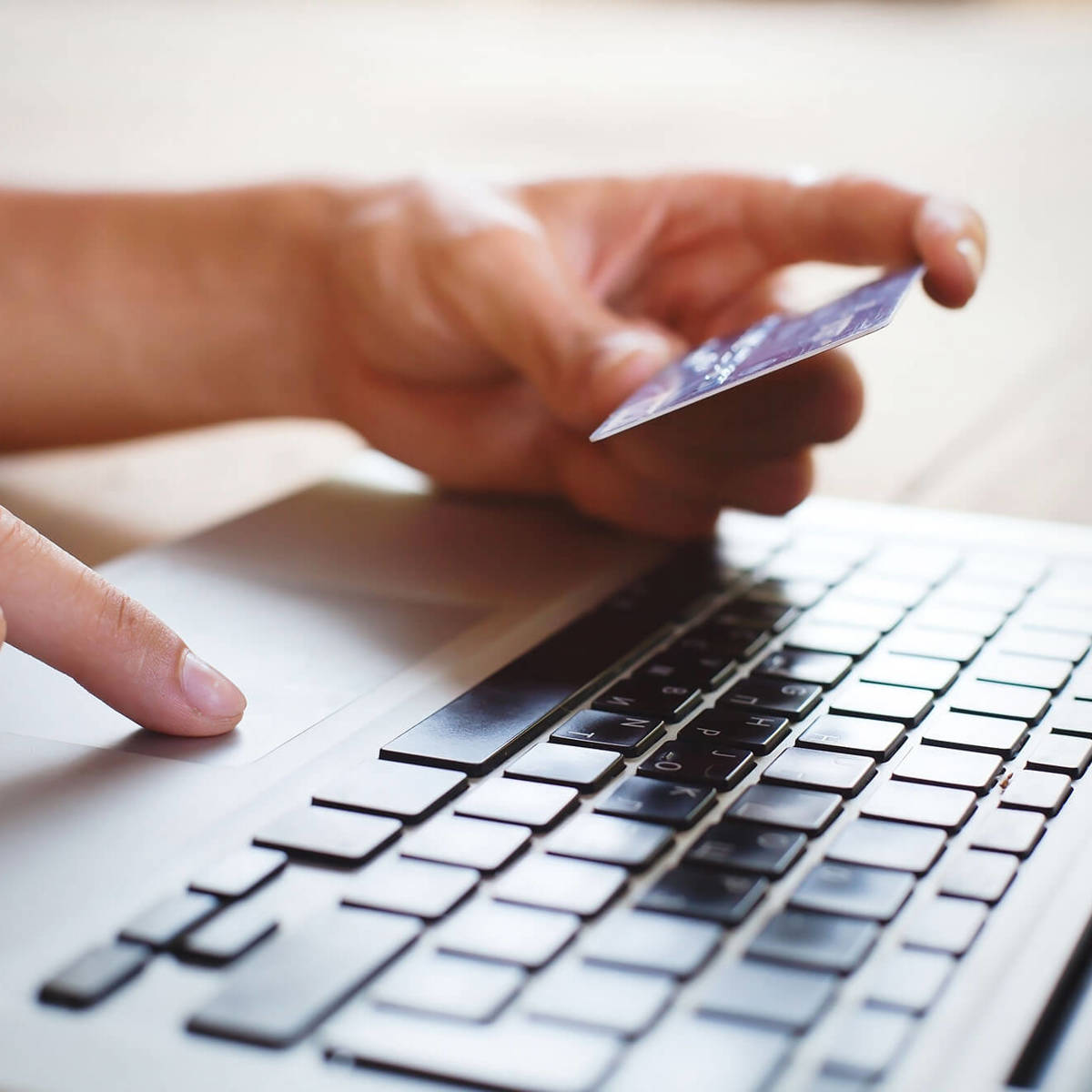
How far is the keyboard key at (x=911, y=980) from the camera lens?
29cm

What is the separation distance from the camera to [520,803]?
0.38 m

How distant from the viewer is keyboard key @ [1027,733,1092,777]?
0.40m

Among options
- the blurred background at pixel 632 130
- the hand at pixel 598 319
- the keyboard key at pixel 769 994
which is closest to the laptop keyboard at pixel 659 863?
the keyboard key at pixel 769 994

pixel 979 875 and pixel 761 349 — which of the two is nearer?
pixel 979 875

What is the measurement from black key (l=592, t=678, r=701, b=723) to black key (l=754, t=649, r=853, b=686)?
0.03 m

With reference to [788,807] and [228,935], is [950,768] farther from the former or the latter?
[228,935]

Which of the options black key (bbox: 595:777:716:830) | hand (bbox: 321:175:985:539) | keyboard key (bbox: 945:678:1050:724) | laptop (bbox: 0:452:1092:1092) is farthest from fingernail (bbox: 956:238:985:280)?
black key (bbox: 595:777:716:830)

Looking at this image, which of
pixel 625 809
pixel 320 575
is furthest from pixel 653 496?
pixel 625 809

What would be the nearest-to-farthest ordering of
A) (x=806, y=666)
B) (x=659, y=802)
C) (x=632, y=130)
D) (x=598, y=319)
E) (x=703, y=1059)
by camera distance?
1. (x=703, y=1059)
2. (x=659, y=802)
3. (x=806, y=666)
4. (x=598, y=319)
5. (x=632, y=130)

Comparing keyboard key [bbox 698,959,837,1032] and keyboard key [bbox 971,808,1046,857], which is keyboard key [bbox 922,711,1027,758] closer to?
keyboard key [bbox 971,808,1046,857]

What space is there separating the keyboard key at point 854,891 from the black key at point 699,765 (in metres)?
0.05

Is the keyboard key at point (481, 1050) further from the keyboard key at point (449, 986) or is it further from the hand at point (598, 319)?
the hand at point (598, 319)

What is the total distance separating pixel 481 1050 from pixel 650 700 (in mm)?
188

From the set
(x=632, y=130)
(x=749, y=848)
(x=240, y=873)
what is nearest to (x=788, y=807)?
(x=749, y=848)
